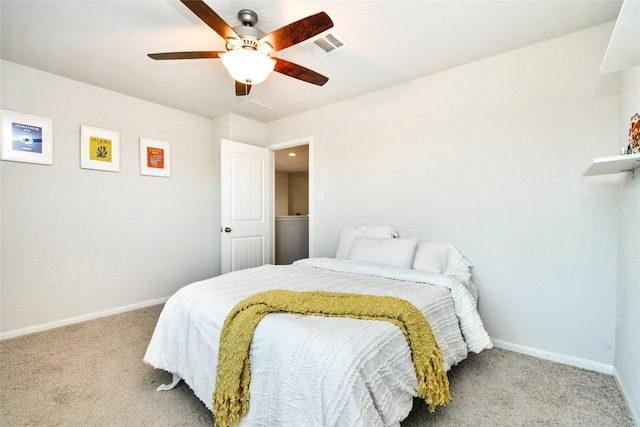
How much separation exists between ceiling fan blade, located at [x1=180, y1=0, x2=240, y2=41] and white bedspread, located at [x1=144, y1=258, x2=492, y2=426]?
148cm

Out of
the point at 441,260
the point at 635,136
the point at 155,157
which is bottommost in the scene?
the point at 441,260

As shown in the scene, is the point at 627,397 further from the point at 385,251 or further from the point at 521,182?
the point at 385,251

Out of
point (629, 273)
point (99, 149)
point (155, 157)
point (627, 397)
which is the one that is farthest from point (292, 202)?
point (627, 397)

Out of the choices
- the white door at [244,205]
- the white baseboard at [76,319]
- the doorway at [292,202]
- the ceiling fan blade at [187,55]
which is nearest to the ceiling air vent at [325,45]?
the ceiling fan blade at [187,55]

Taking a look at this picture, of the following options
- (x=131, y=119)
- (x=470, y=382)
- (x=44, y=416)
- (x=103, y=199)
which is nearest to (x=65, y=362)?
(x=44, y=416)

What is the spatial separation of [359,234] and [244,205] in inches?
63.7

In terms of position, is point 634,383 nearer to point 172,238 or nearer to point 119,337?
point 119,337

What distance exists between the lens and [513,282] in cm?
237

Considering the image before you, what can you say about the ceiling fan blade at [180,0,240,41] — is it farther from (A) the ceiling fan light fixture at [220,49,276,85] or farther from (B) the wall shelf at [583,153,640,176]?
(B) the wall shelf at [583,153,640,176]

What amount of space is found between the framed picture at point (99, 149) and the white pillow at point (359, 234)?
8.48 ft

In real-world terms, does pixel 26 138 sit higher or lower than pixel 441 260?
higher

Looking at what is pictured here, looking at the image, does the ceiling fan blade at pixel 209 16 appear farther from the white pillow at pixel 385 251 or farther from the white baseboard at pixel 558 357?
the white baseboard at pixel 558 357

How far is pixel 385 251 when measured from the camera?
2555 millimetres

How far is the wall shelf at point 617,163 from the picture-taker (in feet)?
4.71
